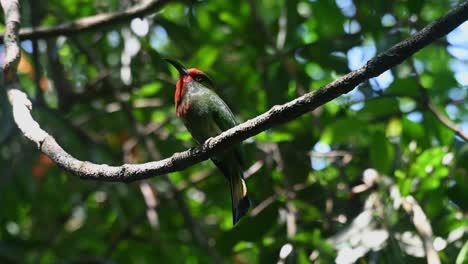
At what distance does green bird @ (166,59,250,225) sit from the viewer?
380 centimetres

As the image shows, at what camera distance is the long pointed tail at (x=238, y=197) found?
3.72 metres

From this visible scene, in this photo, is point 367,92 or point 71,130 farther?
point 71,130

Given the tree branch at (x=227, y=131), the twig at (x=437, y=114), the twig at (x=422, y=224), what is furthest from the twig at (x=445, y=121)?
the tree branch at (x=227, y=131)

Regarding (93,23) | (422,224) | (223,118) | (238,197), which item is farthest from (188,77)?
(422,224)

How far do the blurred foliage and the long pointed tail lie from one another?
405 mm

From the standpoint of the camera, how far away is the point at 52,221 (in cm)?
575

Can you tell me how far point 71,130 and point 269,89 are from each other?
1358mm

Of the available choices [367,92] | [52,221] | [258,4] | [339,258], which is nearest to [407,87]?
[367,92]

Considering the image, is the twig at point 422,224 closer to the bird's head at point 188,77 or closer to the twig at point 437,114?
the twig at point 437,114

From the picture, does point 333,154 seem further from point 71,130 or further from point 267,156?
point 71,130

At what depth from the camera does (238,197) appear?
382 centimetres

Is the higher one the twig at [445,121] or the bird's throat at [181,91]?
the bird's throat at [181,91]

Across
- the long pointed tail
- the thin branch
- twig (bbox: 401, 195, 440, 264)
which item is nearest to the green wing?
the long pointed tail

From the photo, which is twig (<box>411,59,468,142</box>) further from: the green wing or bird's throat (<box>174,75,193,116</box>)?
bird's throat (<box>174,75,193,116</box>)
